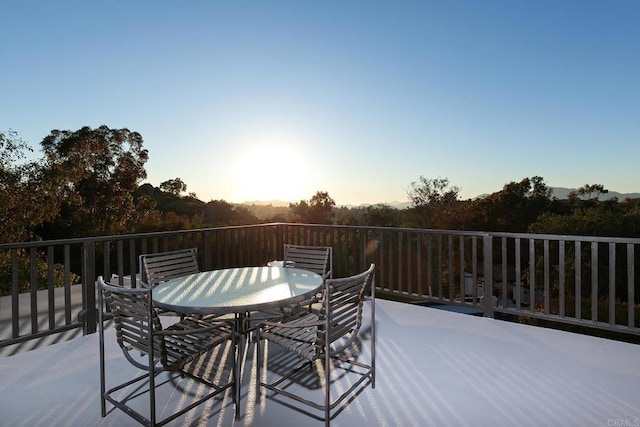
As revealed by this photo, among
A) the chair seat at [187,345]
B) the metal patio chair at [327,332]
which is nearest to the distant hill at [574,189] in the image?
the metal patio chair at [327,332]

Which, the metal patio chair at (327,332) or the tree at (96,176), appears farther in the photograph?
the tree at (96,176)

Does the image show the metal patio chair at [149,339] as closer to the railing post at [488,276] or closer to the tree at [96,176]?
the railing post at [488,276]

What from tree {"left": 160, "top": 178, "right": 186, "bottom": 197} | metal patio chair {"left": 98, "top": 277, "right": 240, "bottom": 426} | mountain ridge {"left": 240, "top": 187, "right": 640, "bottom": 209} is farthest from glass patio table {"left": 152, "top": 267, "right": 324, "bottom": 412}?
tree {"left": 160, "top": 178, "right": 186, "bottom": 197}

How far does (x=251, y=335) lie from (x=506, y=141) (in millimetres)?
18316

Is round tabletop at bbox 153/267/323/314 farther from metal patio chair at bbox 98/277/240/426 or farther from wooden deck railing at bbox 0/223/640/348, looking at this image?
wooden deck railing at bbox 0/223/640/348

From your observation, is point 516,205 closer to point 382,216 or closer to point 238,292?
point 382,216

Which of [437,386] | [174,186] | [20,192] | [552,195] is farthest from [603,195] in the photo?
[20,192]

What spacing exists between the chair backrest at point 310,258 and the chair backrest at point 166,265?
97 centimetres

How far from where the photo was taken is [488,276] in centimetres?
386

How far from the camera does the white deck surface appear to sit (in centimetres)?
204

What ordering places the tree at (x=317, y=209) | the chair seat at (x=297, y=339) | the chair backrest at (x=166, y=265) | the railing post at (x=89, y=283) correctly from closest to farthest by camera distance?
1. the chair seat at (x=297, y=339)
2. the chair backrest at (x=166, y=265)
3. the railing post at (x=89, y=283)
4. the tree at (x=317, y=209)

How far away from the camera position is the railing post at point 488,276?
382 cm

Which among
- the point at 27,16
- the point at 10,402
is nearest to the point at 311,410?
the point at 10,402

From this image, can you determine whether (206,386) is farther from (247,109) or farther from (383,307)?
(247,109)
